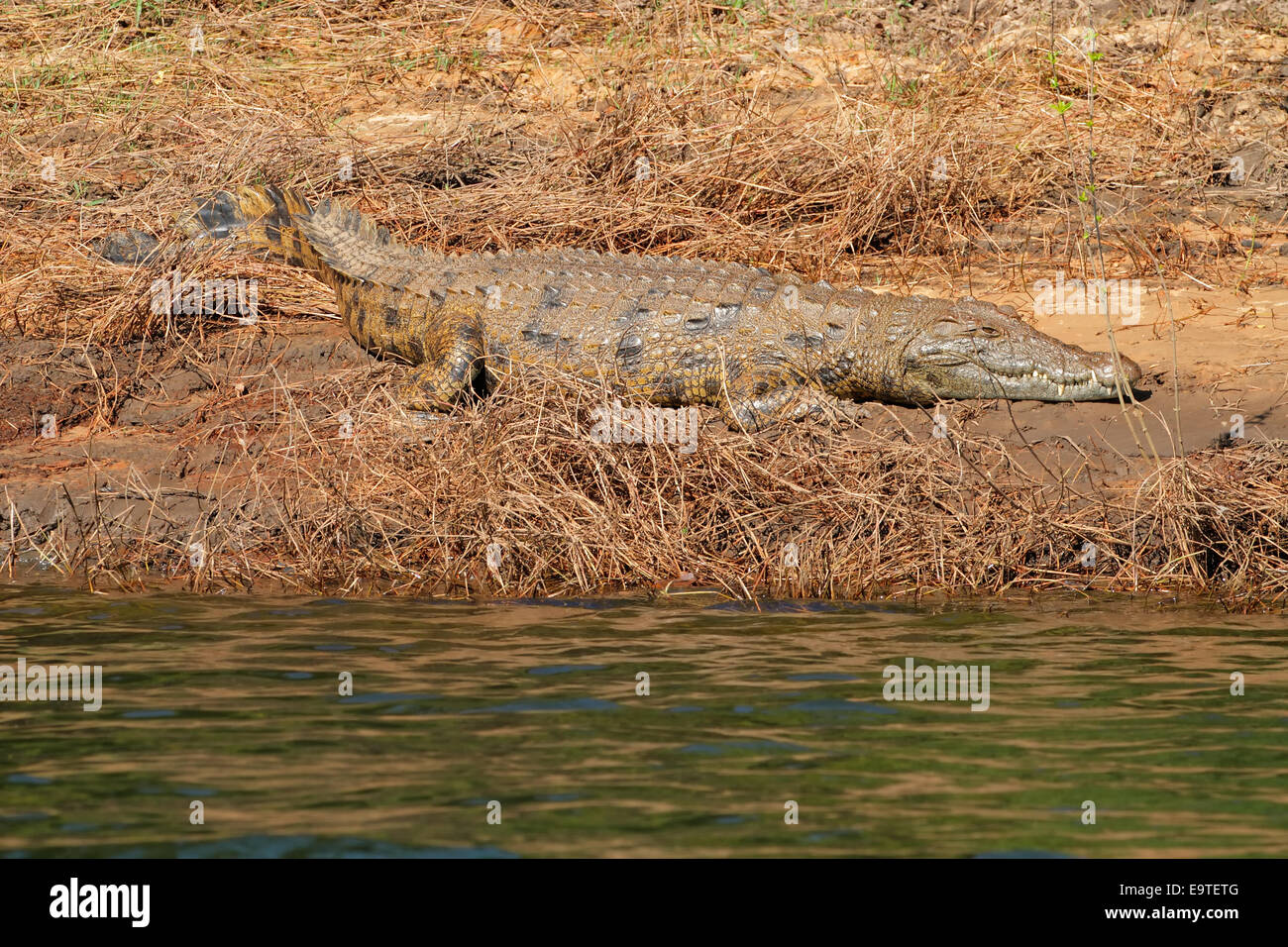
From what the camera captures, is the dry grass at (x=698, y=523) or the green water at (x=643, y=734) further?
the dry grass at (x=698, y=523)

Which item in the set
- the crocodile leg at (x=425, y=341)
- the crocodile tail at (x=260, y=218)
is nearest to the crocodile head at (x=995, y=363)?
the crocodile leg at (x=425, y=341)

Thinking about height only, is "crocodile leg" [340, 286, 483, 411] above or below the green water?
above

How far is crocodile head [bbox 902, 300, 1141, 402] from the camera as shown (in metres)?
6.98

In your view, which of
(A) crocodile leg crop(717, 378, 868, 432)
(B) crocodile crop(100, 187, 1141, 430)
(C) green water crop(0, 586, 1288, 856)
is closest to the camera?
(C) green water crop(0, 586, 1288, 856)

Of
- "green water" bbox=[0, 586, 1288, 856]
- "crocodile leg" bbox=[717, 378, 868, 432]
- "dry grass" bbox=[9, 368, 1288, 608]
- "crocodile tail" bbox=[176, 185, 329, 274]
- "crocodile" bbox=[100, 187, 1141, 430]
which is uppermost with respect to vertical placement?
"crocodile tail" bbox=[176, 185, 329, 274]

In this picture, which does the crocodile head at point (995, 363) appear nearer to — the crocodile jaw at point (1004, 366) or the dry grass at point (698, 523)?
the crocodile jaw at point (1004, 366)

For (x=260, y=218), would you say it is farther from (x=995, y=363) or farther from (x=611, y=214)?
(x=995, y=363)

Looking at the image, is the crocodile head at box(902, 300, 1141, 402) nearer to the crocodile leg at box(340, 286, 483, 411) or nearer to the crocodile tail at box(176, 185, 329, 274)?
the crocodile leg at box(340, 286, 483, 411)

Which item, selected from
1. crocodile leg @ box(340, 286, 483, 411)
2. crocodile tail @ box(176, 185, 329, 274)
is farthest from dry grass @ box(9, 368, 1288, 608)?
crocodile tail @ box(176, 185, 329, 274)

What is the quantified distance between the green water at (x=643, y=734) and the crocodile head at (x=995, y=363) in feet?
5.81

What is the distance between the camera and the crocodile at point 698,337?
722 centimetres

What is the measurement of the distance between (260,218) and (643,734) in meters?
5.72
